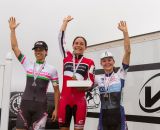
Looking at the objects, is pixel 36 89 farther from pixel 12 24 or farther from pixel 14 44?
pixel 12 24

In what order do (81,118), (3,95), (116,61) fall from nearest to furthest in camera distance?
1. (3,95)
2. (81,118)
3. (116,61)


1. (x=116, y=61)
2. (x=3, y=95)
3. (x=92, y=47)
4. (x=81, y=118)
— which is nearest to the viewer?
(x=3, y=95)

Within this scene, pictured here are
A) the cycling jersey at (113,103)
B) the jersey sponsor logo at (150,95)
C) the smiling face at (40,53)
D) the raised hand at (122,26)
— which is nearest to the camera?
the jersey sponsor logo at (150,95)

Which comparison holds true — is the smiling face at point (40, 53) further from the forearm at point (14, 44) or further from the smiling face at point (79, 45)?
the smiling face at point (79, 45)

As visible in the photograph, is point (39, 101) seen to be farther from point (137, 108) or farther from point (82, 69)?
point (137, 108)

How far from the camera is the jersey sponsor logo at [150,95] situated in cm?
409

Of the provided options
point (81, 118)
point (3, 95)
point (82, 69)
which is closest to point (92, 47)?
point (82, 69)

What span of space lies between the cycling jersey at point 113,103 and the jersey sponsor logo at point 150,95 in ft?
0.93

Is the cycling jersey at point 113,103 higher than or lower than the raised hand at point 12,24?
lower

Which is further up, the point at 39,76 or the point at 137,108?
the point at 39,76

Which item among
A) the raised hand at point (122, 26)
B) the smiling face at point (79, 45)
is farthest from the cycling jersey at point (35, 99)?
the raised hand at point (122, 26)

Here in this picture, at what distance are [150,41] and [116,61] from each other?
80cm

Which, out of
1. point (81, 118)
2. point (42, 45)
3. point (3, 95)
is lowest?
point (81, 118)

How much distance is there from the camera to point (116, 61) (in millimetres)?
4961
